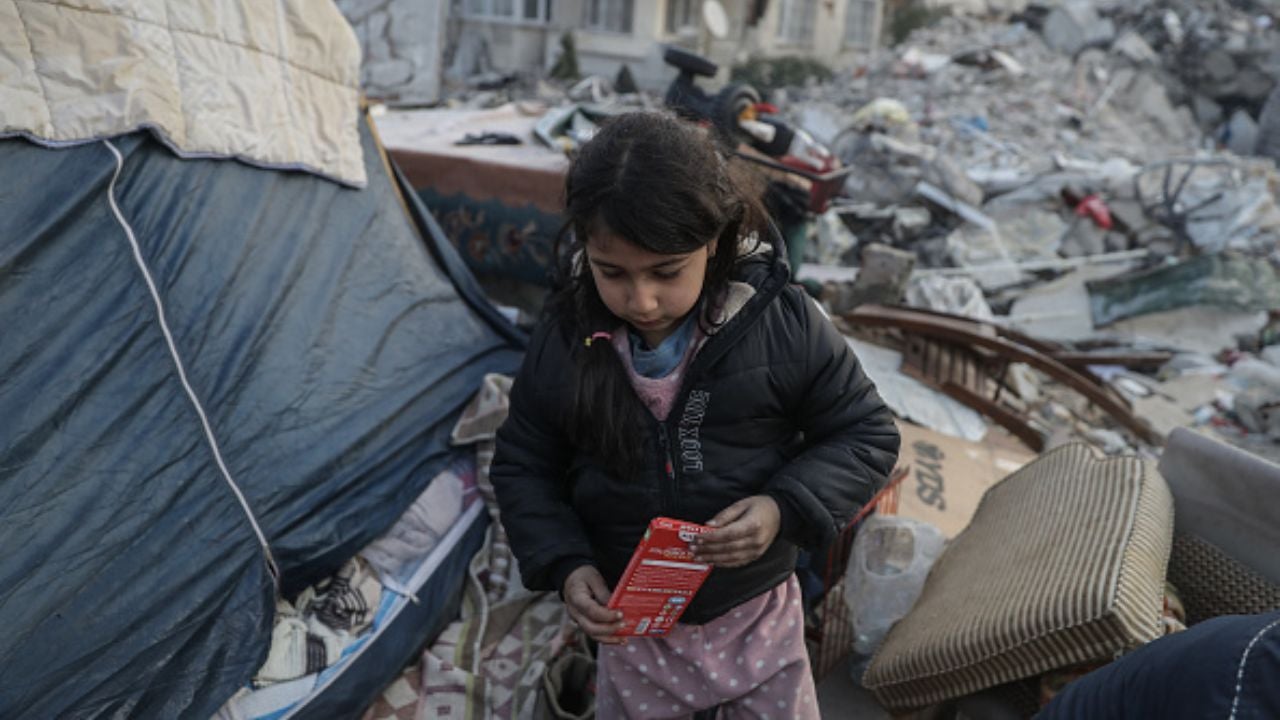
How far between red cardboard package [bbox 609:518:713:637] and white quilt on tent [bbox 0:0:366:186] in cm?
177

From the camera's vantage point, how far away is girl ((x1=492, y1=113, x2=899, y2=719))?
4.38 feet

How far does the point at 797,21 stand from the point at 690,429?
18053 millimetres

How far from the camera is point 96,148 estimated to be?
7.03 feet

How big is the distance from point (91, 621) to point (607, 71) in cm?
1520

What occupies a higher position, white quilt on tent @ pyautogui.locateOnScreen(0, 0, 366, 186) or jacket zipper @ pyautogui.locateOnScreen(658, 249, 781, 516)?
white quilt on tent @ pyautogui.locateOnScreen(0, 0, 366, 186)

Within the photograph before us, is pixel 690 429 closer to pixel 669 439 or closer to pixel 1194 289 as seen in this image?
pixel 669 439

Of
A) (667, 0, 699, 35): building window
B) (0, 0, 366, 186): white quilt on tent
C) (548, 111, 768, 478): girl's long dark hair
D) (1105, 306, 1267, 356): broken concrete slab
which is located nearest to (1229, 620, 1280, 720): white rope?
(548, 111, 768, 478): girl's long dark hair

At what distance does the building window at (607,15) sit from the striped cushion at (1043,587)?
1505cm

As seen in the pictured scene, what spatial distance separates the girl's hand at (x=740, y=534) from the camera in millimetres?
1317

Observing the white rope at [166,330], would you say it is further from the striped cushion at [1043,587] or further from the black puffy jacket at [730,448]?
the striped cushion at [1043,587]

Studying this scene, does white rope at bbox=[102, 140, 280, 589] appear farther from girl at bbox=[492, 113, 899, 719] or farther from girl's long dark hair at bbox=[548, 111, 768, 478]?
girl's long dark hair at bbox=[548, 111, 768, 478]

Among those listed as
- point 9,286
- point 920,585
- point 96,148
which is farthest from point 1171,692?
point 96,148

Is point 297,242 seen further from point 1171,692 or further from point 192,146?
point 1171,692

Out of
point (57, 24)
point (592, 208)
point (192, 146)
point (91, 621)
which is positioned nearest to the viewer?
point (592, 208)
